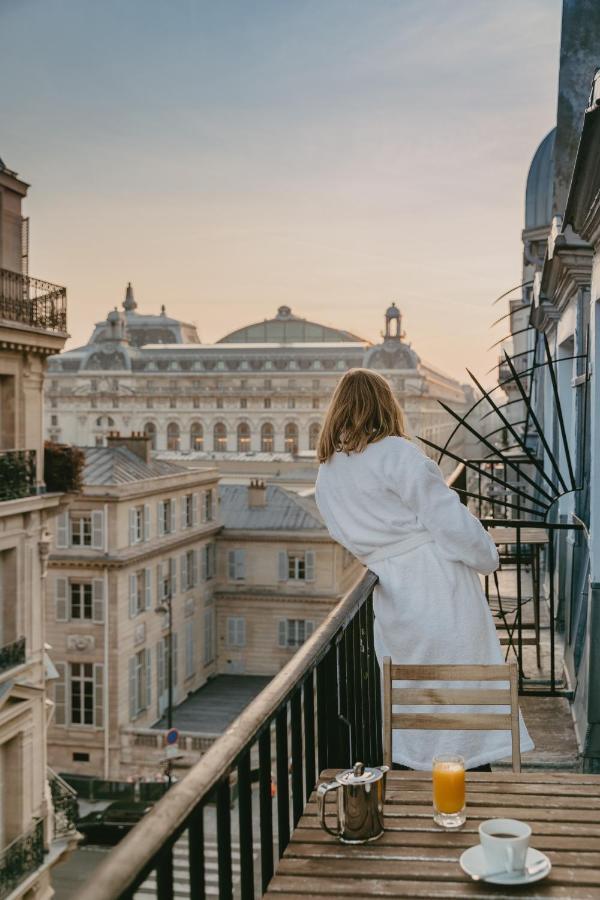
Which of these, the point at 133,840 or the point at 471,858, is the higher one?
the point at 133,840

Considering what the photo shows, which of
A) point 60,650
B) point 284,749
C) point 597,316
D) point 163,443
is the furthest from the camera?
point 163,443

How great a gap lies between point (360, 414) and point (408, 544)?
1.75ft

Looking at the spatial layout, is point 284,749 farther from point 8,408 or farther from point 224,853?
point 8,408

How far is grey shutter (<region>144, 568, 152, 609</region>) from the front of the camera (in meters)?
29.3

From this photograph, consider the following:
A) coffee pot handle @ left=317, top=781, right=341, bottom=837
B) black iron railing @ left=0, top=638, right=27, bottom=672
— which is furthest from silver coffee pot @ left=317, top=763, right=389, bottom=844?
black iron railing @ left=0, top=638, right=27, bottom=672

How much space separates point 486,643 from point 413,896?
5.30ft

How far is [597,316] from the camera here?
190 inches

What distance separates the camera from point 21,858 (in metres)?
14.0

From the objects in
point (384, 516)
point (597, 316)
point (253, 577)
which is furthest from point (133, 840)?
point (253, 577)

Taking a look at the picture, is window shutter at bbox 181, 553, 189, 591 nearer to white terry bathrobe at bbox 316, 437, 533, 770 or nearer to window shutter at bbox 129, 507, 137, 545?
window shutter at bbox 129, 507, 137, 545

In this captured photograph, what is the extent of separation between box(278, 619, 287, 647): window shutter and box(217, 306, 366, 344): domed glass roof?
76442 millimetres

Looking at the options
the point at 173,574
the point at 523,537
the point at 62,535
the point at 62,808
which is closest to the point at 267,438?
the point at 173,574

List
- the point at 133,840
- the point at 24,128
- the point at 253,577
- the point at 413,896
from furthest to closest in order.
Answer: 1. the point at 253,577
2. the point at 24,128
3. the point at 413,896
4. the point at 133,840

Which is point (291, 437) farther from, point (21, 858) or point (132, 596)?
point (21, 858)
